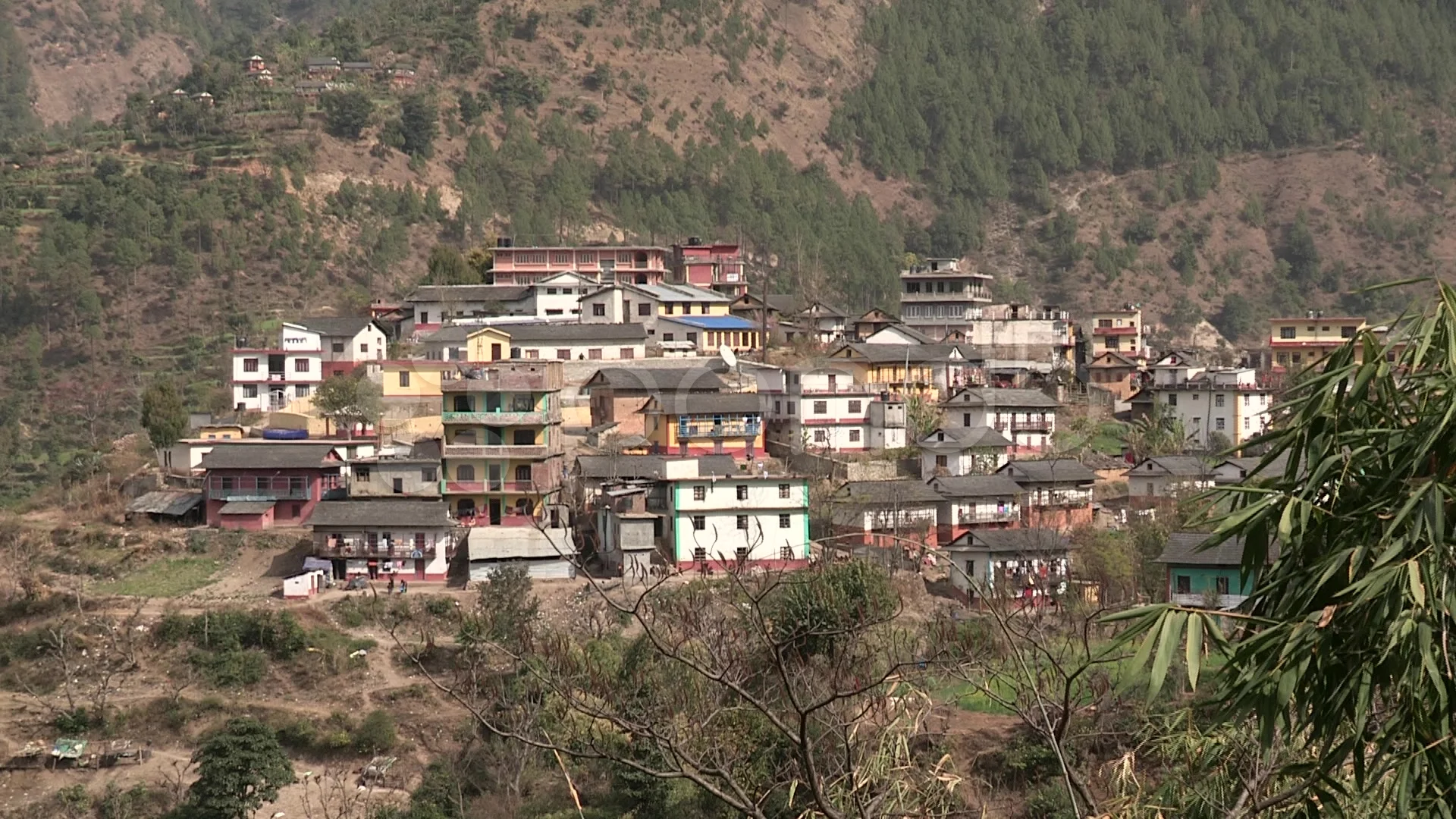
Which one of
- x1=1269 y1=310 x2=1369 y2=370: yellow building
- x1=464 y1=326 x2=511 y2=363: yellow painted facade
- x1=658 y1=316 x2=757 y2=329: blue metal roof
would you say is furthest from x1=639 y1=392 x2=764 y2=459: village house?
x1=1269 y1=310 x2=1369 y2=370: yellow building

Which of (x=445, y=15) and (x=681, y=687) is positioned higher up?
(x=445, y=15)

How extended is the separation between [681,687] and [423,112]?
2763 inches

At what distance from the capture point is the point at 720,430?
141ft

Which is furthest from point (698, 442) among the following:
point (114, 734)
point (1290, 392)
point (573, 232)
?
point (573, 232)

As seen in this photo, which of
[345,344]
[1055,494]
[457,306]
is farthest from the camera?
[457,306]

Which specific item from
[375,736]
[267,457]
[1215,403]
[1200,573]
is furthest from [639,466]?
[1215,403]

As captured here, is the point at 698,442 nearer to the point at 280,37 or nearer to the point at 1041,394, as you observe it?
the point at 1041,394

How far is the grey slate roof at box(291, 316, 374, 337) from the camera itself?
50438 millimetres

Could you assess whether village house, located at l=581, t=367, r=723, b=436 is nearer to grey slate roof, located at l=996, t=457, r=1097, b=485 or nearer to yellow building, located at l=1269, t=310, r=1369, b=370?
grey slate roof, located at l=996, t=457, r=1097, b=485

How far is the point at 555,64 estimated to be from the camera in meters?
109

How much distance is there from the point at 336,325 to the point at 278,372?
2.33 metres

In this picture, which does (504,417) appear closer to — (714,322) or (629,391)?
(629,391)

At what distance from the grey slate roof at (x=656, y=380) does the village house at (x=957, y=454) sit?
5.70m

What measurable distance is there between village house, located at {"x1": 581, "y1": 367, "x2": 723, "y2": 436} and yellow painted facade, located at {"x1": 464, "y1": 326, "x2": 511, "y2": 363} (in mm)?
3232
